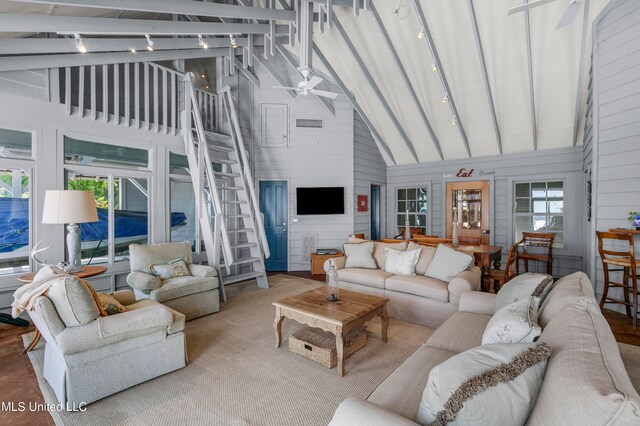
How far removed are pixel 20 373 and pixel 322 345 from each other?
2.58 meters

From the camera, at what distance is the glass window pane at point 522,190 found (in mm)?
6434

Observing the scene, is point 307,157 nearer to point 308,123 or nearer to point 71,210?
point 308,123

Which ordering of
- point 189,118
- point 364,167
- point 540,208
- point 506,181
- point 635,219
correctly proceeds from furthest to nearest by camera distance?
point 364,167 → point 506,181 → point 540,208 → point 189,118 → point 635,219

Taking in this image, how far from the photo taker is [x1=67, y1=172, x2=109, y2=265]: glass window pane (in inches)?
172

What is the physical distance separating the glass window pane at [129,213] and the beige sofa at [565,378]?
4.59 meters

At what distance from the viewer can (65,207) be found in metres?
3.25

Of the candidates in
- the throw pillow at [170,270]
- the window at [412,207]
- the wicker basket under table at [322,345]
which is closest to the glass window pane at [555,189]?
the window at [412,207]

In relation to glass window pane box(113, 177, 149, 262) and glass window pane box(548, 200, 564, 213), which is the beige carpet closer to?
glass window pane box(113, 177, 149, 262)

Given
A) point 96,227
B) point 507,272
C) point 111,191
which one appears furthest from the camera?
point 111,191

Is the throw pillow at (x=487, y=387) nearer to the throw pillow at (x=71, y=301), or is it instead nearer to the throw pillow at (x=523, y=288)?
the throw pillow at (x=523, y=288)

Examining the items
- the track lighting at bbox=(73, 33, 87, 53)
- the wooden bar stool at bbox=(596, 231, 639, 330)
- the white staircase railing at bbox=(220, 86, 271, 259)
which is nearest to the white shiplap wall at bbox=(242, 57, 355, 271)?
the white staircase railing at bbox=(220, 86, 271, 259)

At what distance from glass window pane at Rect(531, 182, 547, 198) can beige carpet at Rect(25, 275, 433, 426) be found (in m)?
4.63

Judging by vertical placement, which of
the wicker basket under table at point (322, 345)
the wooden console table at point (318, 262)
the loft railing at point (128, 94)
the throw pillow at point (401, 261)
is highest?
the loft railing at point (128, 94)

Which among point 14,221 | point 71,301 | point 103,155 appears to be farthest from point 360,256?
point 14,221
